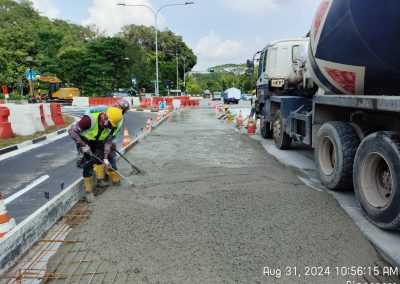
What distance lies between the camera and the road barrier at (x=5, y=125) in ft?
37.6

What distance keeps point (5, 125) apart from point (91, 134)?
312 inches

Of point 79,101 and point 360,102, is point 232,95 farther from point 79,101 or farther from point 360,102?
point 360,102

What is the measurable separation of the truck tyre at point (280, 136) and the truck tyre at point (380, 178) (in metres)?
4.76

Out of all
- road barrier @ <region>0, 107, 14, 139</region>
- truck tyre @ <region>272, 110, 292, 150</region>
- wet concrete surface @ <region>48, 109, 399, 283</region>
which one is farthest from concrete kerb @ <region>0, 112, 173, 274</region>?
road barrier @ <region>0, 107, 14, 139</region>

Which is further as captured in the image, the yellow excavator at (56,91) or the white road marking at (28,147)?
the yellow excavator at (56,91)

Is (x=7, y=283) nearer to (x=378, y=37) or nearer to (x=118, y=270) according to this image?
(x=118, y=270)

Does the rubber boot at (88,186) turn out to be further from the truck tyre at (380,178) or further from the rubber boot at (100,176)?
the truck tyre at (380,178)

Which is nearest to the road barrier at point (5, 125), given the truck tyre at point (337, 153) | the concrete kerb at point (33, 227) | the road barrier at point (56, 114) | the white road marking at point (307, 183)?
the road barrier at point (56, 114)

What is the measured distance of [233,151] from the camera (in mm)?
9438

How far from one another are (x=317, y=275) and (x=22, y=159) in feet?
26.5

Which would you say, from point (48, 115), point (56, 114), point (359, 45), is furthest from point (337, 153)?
point (56, 114)

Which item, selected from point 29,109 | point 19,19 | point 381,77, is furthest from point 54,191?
point 19,19

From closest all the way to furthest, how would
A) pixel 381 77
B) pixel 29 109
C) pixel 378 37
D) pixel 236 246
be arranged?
pixel 236 246 < pixel 378 37 < pixel 381 77 < pixel 29 109

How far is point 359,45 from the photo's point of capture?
4.37 m
